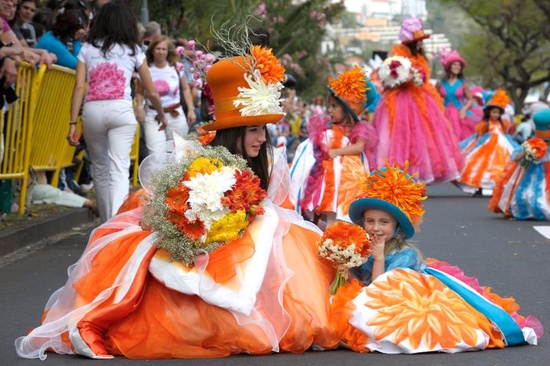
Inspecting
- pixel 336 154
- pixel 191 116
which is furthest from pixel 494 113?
pixel 336 154

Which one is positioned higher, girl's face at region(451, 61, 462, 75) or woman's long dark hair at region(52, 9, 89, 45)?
woman's long dark hair at region(52, 9, 89, 45)

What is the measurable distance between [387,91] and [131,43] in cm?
672

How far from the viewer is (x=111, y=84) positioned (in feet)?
35.0

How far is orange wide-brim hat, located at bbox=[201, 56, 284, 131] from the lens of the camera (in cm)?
659

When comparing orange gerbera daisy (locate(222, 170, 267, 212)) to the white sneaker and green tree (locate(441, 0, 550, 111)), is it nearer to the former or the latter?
the white sneaker

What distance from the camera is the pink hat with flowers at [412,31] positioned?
54.2 feet

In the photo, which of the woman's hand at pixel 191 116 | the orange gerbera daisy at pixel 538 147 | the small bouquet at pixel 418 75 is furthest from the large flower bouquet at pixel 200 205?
the small bouquet at pixel 418 75

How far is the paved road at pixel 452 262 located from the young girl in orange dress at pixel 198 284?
0.34 ft

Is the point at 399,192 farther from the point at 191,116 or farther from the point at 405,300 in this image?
the point at 191,116

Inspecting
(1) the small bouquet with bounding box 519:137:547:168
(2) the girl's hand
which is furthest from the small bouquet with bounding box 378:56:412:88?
(2) the girl's hand

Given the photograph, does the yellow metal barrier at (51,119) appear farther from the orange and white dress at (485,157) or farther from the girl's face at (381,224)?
the orange and white dress at (485,157)

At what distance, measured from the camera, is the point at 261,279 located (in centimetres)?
599

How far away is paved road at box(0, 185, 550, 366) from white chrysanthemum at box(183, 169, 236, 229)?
700 millimetres

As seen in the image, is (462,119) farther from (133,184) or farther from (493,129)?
(133,184)
